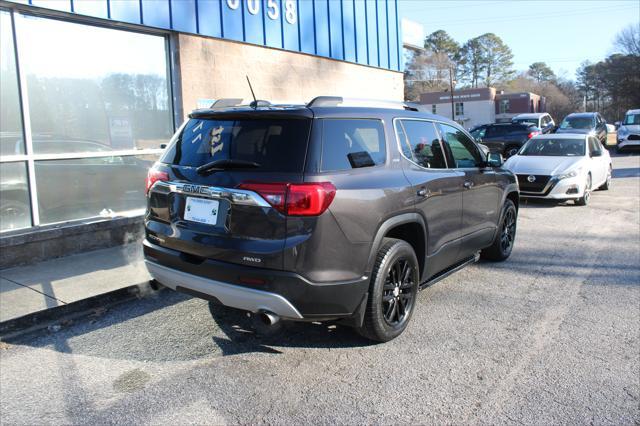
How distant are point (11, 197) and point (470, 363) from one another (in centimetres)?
569

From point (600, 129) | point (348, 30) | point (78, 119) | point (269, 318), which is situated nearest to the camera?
point (269, 318)

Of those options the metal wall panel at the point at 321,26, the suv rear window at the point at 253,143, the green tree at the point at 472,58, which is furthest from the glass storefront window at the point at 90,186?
the green tree at the point at 472,58

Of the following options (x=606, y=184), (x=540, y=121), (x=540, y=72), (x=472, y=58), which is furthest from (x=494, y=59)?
(x=606, y=184)

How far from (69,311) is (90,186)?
109 inches

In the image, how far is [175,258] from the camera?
3.76 m

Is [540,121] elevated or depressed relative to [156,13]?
depressed

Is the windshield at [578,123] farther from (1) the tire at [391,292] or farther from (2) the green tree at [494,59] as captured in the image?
(2) the green tree at [494,59]

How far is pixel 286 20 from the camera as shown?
9.48m

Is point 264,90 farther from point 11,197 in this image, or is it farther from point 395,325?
point 395,325

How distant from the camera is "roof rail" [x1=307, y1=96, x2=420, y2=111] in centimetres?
374

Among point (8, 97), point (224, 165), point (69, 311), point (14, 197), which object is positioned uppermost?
point (8, 97)

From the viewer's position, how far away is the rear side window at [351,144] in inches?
140

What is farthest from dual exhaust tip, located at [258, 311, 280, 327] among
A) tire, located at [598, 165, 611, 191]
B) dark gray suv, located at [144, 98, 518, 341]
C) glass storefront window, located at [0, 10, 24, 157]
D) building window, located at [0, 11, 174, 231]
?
tire, located at [598, 165, 611, 191]

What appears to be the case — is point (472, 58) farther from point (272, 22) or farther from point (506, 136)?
point (272, 22)
